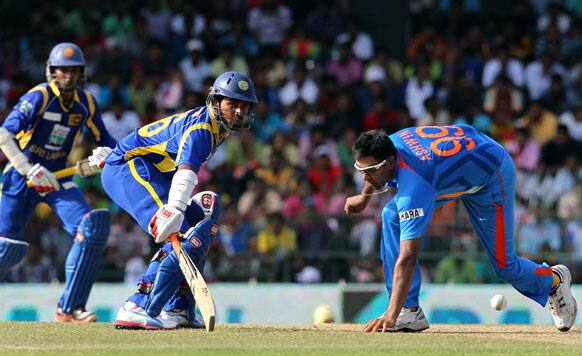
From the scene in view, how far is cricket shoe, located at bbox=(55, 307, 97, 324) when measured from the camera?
11047 millimetres

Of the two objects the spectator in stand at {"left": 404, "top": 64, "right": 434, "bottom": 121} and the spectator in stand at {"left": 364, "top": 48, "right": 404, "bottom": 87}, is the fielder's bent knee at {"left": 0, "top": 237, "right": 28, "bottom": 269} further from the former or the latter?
the spectator in stand at {"left": 364, "top": 48, "right": 404, "bottom": 87}

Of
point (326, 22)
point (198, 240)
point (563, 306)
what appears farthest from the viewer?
point (326, 22)

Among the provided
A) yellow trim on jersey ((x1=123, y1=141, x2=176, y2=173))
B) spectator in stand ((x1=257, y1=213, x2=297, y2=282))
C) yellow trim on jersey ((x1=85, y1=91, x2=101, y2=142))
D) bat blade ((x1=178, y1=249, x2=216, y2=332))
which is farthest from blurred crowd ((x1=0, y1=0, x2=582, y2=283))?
bat blade ((x1=178, y1=249, x2=216, y2=332))

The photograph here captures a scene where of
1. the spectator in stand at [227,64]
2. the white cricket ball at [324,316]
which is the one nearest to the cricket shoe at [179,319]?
the white cricket ball at [324,316]

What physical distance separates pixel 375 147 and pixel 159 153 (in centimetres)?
178

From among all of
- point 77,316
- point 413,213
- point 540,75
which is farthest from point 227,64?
point 413,213

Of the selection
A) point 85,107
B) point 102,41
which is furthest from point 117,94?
point 85,107

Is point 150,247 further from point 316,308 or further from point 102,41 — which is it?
point 102,41

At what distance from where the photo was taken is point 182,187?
909cm

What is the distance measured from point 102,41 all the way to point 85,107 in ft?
30.2

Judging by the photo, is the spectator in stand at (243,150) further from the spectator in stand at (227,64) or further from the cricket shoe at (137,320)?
the cricket shoe at (137,320)

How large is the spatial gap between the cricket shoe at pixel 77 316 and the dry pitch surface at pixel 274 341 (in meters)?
0.74

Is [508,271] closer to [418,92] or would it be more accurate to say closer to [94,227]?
[94,227]

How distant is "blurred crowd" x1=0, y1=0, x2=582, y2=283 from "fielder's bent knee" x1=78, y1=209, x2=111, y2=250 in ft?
16.6
